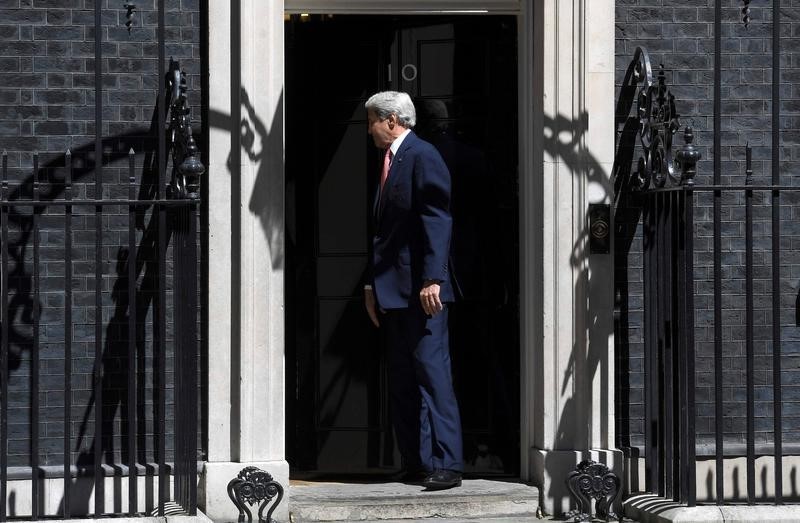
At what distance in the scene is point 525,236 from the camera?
7449 mm

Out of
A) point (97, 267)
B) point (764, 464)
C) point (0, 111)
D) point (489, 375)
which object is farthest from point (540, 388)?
point (0, 111)

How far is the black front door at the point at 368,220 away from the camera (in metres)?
7.67

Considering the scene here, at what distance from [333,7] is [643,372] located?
243 centimetres

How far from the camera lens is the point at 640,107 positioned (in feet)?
23.7

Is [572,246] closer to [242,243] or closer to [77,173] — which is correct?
[242,243]

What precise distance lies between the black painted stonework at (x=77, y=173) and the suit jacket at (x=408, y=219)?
1155mm

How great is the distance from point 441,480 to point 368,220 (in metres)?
1.46

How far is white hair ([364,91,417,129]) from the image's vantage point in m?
7.25

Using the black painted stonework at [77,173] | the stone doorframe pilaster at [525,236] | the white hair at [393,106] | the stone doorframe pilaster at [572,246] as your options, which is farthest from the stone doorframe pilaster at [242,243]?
the stone doorframe pilaster at [572,246]

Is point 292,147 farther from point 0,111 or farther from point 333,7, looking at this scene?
point 0,111

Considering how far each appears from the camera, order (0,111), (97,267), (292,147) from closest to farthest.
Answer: (97,267) → (0,111) → (292,147)

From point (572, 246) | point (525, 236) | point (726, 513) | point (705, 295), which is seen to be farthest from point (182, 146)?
point (726, 513)

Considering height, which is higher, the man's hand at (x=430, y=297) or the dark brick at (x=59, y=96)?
the dark brick at (x=59, y=96)

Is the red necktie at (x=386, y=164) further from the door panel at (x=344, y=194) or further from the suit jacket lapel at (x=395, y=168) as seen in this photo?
the door panel at (x=344, y=194)
